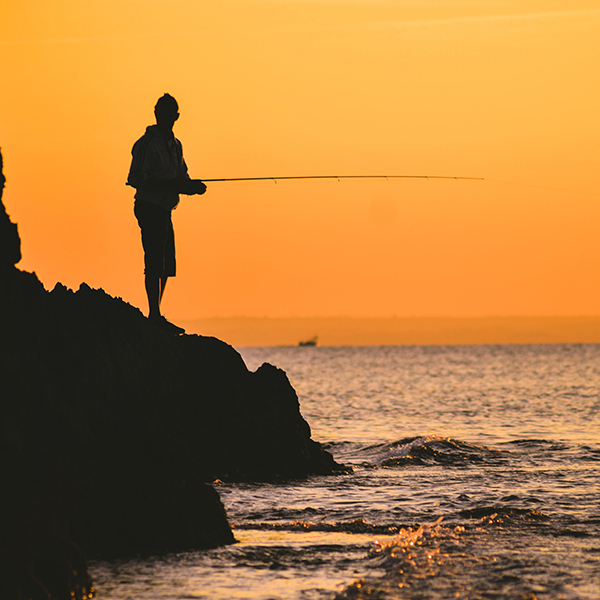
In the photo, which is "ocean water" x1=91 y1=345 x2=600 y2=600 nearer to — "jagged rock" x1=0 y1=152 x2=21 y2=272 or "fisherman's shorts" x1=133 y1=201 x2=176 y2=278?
"jagged rock" x1=0 y1=152 x2=21 y2=272

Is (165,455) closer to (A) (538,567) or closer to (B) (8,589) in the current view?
A: (B) (8,589)

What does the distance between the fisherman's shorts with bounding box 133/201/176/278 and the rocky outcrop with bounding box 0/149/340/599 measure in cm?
56

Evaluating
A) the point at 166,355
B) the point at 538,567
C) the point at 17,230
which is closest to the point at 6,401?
the point at 17,230

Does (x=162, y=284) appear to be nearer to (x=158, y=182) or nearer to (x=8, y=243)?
(x=158, y=182)

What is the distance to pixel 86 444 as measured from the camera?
647cm

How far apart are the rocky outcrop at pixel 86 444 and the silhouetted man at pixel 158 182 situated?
2.50 feet

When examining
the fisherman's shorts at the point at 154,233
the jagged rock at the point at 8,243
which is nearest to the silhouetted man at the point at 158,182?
the fisherman's shorts at the point at 154,233

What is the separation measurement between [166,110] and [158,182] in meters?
0.81

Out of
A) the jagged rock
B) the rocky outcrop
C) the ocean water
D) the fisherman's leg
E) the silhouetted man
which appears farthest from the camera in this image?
the fisherman's leg

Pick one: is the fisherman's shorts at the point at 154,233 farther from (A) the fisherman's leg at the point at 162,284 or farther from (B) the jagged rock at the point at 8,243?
(B) the jagged rock at the point at 8,243

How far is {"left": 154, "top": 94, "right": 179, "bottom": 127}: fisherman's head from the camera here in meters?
9.43

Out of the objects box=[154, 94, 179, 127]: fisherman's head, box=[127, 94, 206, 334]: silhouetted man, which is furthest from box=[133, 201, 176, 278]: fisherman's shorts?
box=[154, 94, 179, 127]: fisherman's head

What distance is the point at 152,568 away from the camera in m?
6.04

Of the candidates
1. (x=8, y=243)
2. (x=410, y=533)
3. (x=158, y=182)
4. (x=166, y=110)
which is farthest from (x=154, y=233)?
(x=410, y=533)
